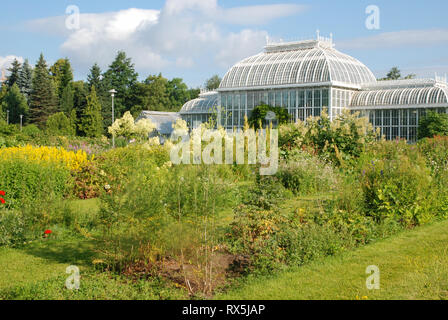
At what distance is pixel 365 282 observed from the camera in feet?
15.6

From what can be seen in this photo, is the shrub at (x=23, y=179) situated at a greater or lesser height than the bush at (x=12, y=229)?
greater

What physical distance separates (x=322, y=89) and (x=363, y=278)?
27.0 m

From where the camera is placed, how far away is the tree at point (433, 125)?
84.1 feet

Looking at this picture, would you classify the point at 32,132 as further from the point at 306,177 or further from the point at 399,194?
the point at 399,194

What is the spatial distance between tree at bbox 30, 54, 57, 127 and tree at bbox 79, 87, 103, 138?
7.94 metres

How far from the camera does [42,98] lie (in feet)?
154

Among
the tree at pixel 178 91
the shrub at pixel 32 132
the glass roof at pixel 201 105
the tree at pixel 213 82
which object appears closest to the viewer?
the shrub at pixel 32 132

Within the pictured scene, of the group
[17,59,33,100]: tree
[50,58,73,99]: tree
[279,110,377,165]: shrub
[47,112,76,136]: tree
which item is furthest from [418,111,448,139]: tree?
[17,59,33,100]: tree

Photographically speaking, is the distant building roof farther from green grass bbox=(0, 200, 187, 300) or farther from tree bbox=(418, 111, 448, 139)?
green grass bbox=(0, 200, 187, 300)

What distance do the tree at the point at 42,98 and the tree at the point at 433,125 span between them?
3586cm

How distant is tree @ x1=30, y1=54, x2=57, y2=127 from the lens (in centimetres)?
4688

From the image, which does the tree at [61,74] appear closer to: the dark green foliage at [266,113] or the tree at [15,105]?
the tree at [15,105]

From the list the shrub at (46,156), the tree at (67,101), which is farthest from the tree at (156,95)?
the shrub at (46,156)

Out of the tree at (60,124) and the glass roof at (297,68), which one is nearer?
the glass roof at (297,68)
